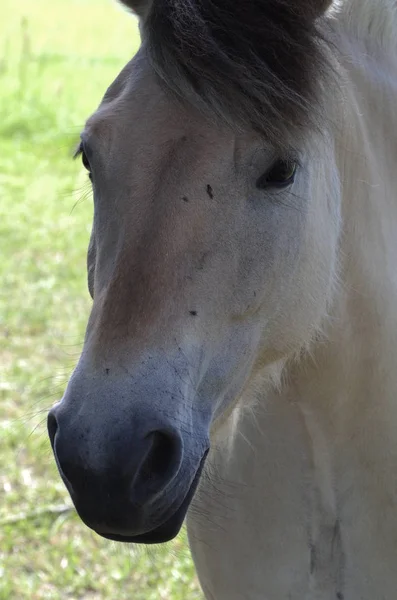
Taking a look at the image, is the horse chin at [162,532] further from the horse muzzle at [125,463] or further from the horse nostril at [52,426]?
the horse nostril at [52,426]

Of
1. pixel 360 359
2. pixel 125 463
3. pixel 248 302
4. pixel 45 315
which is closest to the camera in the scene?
pixel 125 463

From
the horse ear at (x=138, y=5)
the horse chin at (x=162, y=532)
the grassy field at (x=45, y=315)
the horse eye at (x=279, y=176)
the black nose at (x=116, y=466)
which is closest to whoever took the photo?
the black nose at (x=116, y=466)

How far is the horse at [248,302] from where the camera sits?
1.40 meters

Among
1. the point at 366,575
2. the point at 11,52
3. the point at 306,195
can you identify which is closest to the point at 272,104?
the point at 306,195

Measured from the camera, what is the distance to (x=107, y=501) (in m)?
1.35

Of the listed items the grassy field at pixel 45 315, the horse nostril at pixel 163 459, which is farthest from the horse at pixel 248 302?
the grassy field at pixel 45 315

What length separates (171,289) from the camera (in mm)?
1447

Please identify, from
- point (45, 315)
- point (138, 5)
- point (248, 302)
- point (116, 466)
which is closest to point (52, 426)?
point (116, 466)

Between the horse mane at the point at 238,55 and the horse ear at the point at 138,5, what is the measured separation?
0.34 meters

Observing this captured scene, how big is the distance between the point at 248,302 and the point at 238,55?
471 millimetres

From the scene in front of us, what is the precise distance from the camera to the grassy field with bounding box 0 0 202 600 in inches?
129

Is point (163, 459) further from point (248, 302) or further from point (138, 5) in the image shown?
point (138, 5)

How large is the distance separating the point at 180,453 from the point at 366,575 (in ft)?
2.66

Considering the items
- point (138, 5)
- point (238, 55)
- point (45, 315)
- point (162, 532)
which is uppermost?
point (238, 55)
